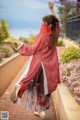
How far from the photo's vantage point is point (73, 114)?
451cm

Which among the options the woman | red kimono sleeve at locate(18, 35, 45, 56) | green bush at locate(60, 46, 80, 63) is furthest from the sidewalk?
green bush at locate(60, 46, 80, 63)

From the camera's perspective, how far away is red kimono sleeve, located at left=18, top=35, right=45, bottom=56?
5621mm

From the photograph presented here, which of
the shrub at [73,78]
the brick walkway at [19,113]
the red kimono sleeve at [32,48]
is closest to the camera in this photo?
the shrub at [73,78]

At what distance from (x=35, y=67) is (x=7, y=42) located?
946cm

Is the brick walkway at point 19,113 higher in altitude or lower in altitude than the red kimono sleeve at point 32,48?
lower

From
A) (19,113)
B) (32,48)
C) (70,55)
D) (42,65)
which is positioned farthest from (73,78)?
(70,55)

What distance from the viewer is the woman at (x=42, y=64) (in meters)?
5.66

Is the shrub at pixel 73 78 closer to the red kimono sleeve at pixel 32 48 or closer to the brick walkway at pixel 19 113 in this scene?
the brick walkway at pixel 19 113

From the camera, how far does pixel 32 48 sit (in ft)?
18.5

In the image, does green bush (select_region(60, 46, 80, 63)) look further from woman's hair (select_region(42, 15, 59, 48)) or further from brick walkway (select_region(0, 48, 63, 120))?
woman's hair (select_region(42, 15, 59, 48))

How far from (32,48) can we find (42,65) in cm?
32

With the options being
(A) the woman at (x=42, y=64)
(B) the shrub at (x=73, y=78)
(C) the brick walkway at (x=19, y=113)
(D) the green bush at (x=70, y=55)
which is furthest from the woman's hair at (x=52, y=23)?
(D) the green bush at (x=70, y=55)

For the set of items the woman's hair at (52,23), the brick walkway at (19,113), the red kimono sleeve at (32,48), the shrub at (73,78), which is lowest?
the brick walkway at (19,113)

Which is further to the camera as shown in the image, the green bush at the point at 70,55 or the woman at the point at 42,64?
the green bush at the point at 70,55
